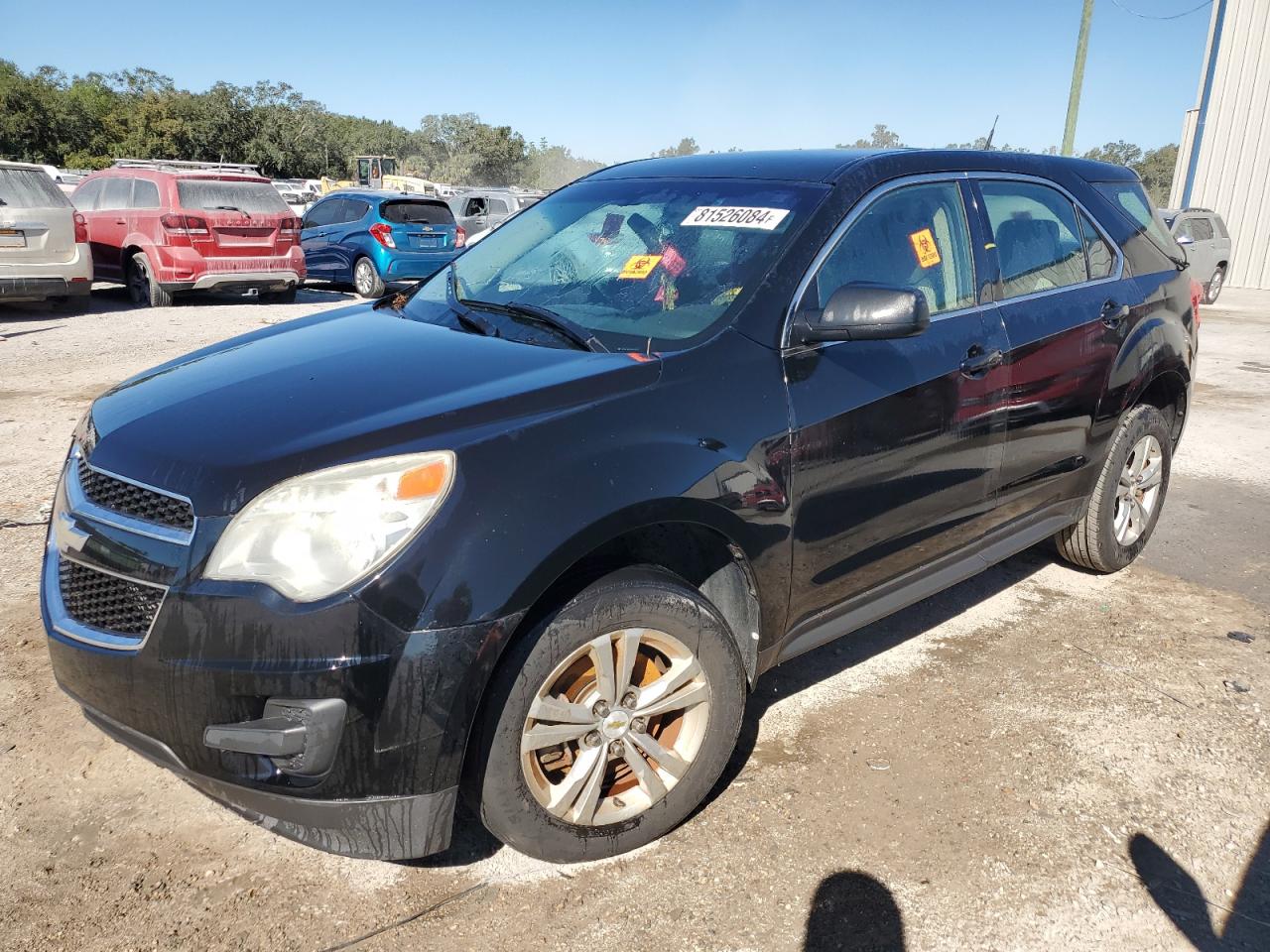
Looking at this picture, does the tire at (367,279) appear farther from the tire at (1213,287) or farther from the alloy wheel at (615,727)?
the tire at (1213,287)

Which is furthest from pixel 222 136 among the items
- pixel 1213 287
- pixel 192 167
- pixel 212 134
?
pixel 1213 287

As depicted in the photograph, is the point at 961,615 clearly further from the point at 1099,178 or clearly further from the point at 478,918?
the point at 478,918

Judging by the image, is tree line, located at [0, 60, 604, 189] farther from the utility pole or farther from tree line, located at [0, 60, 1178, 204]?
the utility pole

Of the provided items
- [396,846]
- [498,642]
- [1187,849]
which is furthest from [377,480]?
[1187,849]

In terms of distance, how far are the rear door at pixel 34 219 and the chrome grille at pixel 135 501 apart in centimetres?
989

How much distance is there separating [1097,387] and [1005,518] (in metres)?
0.76

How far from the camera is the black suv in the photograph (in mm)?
2066

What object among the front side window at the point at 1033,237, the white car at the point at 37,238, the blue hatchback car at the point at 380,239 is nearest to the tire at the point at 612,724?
the front side window at the point at 1033,237

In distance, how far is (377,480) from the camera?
6.89 ft

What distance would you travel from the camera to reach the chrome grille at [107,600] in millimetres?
2162

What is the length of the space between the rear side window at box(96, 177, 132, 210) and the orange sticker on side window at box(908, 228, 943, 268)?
476 inches

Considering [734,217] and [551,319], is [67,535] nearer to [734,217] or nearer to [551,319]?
[551,319]

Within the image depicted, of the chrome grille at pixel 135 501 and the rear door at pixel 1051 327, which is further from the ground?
the rear door at pixel 1051 327

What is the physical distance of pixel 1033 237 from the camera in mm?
3748
